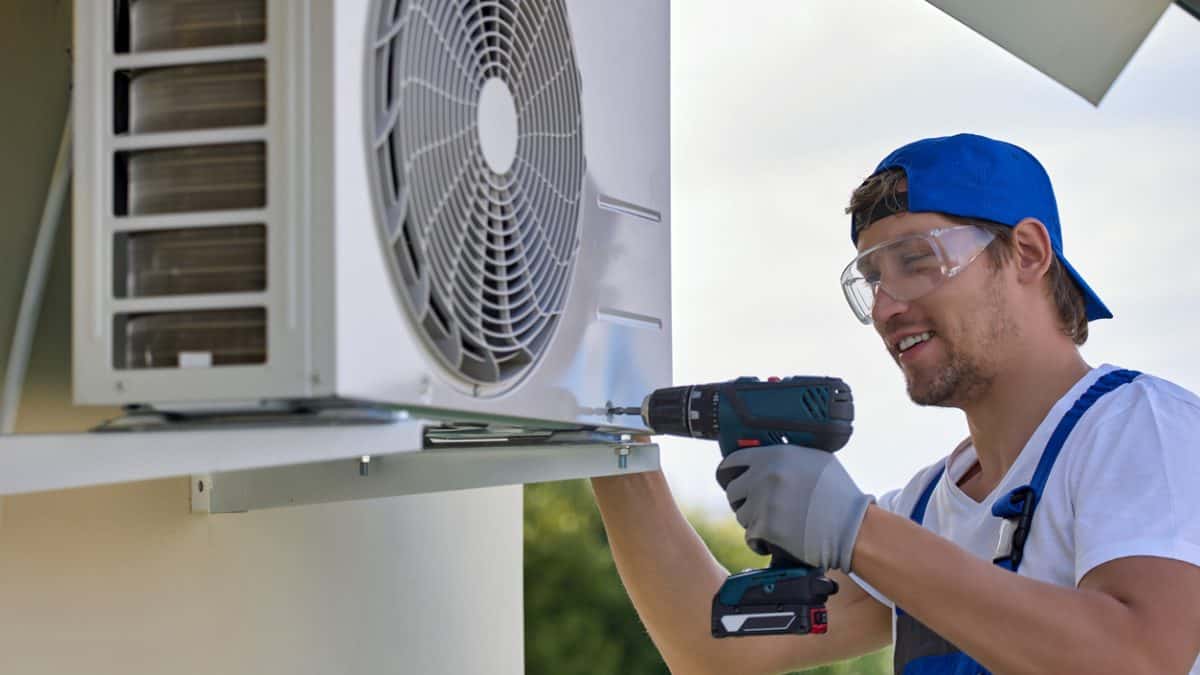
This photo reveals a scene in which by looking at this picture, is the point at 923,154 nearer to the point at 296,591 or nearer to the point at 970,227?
the point at 970,227

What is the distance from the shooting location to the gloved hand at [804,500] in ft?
5.57

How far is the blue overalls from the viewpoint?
1933mm

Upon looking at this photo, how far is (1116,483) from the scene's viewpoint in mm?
1791

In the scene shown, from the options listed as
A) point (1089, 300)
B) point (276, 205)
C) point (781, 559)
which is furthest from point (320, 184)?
point (1089, 300)

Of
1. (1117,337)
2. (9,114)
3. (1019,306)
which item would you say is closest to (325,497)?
(9,114)

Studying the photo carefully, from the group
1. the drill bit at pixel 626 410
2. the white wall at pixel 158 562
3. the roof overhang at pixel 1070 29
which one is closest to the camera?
the white wall at pixel 158 562

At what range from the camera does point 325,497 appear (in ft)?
5.52

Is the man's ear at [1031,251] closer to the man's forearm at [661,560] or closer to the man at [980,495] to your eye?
the man at [980,495]

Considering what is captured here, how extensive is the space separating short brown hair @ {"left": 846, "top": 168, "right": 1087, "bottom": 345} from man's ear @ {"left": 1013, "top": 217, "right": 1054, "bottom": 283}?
0.02 meters

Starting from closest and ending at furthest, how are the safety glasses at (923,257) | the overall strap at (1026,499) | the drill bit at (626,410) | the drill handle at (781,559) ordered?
1. the drill bit at (626,410)
2. the drill handle at (781,559)
3. the overall strap at (1026,499)
4. the safety glasses at (923,257)

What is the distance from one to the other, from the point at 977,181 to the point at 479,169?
3.93 feet

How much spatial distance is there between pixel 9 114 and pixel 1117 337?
219 inches

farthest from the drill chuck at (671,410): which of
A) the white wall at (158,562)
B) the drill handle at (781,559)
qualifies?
the white wall at (158,562)

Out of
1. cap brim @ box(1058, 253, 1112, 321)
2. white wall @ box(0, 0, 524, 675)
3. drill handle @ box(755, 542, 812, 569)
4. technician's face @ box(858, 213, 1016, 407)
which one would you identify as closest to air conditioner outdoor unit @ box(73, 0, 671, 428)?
white wall @ box(0, 0, 524, 675)
